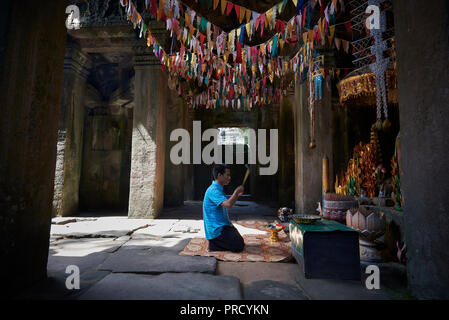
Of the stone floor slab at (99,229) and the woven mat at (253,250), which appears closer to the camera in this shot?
the woven mat at (253,250)

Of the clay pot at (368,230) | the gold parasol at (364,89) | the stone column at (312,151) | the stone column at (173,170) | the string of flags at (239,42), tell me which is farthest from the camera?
the stone column at (173,170)

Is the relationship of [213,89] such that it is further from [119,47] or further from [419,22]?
[419,22]

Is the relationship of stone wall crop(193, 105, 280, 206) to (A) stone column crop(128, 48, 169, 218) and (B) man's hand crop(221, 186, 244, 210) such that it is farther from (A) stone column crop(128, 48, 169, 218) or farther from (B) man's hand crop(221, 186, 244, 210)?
(B) man's hand crop(221, 186, 244, 210)

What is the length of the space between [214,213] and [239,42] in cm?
377

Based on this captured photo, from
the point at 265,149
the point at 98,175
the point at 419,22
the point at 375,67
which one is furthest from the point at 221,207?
the point at 265,149

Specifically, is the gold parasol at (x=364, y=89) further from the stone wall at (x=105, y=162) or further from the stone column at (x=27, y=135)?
the stone wall at (x=105, y=162)

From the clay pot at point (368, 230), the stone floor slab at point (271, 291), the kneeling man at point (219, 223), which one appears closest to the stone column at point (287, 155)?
the clay pot at point (368, 230)

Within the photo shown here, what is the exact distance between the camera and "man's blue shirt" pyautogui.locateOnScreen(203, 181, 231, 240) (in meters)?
3.30

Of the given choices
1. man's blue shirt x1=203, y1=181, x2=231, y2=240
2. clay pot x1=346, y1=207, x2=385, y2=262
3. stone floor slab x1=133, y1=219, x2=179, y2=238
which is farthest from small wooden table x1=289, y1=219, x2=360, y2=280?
stone floor slab x1=133, y1=219, x2=179, y2=238

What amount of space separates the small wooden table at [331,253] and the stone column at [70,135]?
6792mm

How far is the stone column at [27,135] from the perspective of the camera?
1.83 m

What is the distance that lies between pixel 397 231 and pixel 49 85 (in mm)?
4412

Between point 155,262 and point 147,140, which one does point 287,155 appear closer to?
point 147,140

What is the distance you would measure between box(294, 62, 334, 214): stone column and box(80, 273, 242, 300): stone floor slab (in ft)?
13.4
